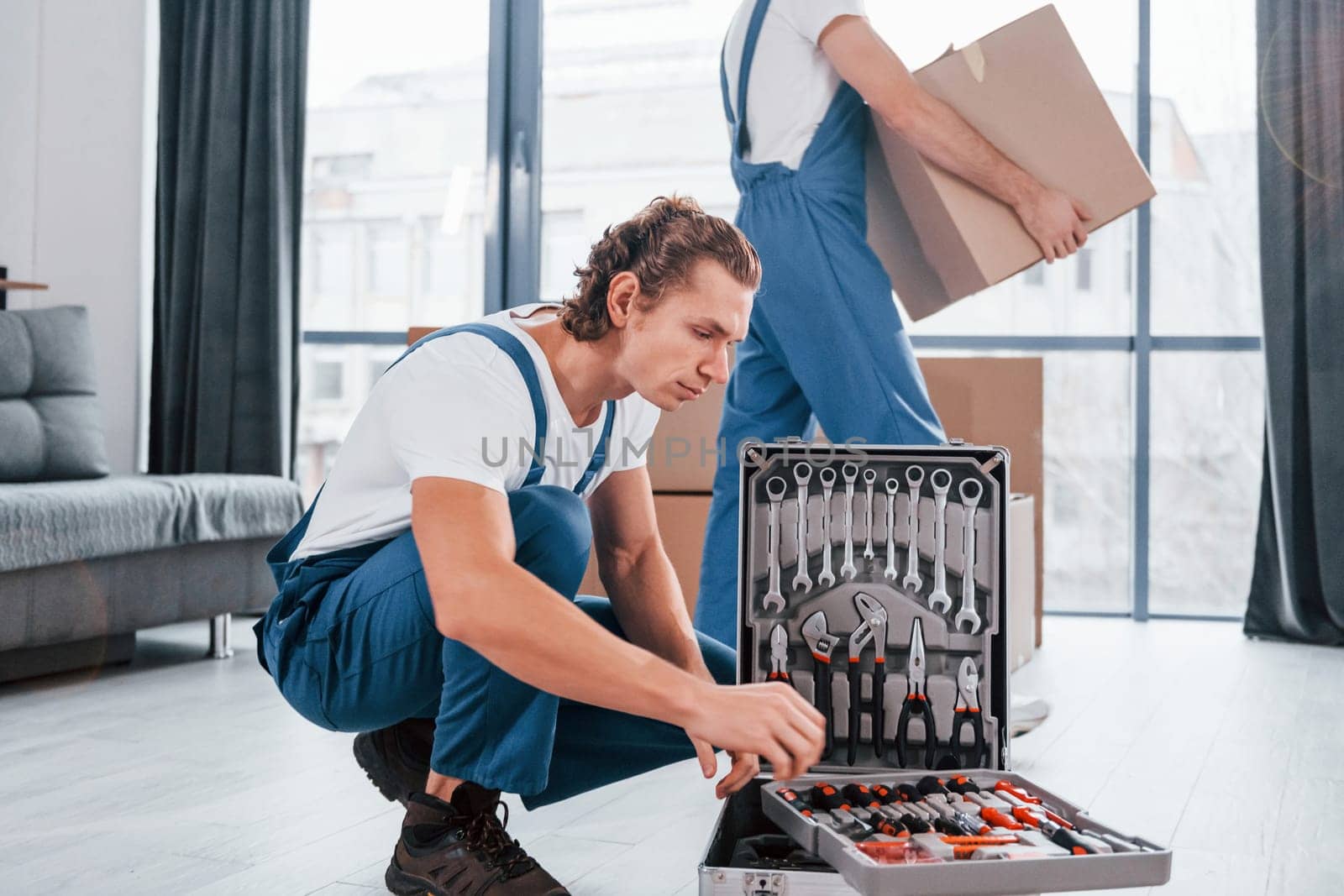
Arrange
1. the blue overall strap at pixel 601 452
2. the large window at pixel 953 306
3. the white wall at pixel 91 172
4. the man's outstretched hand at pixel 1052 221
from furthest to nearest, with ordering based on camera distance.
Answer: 1. the large window at pixel 953 306
2. the white wall at pixel 91 172
3. the man's outstretched hand at pixel 1052 221
4. the blue overall strap at pixel 601 452

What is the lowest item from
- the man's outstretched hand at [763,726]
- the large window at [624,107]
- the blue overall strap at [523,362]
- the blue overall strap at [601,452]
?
the man's outstretched hand at [763,726]

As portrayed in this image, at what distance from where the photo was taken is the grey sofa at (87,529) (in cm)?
223

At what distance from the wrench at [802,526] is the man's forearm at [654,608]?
136 mm

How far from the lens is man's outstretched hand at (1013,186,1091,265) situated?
152 centimetres

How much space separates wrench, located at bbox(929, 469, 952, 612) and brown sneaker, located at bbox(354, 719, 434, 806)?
22.7 inches

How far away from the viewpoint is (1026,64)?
154cm

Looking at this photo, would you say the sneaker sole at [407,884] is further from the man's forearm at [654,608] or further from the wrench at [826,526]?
the wrench at [826,526]

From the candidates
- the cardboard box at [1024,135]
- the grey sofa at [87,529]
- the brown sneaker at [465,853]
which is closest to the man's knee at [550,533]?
the brown sneaker at [465,853]

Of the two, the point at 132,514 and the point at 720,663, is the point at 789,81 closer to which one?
the point at 720,663

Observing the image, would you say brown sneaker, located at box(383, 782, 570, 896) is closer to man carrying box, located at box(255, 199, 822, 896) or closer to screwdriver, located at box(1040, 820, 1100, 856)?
man carrying box, located at box(255, 199, 822, 896)

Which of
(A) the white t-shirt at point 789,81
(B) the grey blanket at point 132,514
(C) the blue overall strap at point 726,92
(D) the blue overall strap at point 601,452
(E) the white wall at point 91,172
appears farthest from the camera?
(E) the white wall at point 91,172

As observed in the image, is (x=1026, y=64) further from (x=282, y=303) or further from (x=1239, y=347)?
(x=282, y=303)

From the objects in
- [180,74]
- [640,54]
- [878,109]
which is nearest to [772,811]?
[878,109]

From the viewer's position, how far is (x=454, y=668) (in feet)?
3.55
